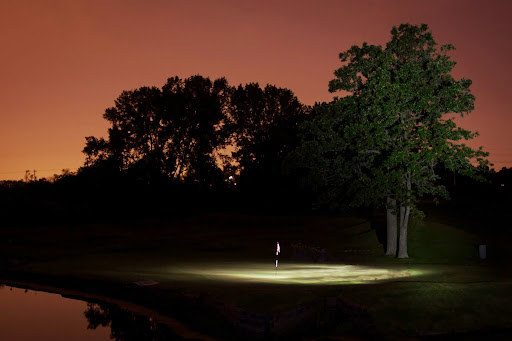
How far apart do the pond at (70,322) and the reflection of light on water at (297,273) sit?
6.55 meters

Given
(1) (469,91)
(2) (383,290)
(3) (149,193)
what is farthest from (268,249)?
(3) (149,193)

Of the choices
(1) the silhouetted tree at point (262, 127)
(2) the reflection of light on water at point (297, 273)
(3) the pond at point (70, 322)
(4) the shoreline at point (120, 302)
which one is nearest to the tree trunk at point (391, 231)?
(2) the reflection of light on water at point (297, 273)

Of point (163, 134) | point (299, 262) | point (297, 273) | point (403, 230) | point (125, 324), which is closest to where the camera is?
point (125, 324)

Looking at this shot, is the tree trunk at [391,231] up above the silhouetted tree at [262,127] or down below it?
below

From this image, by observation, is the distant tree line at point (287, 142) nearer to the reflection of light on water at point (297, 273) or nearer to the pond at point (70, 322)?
the reflection of light on water at point (297, 273)

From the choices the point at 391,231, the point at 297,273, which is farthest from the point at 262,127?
the point at 297,273

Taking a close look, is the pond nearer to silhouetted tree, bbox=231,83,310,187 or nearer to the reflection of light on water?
the reflection of light on water

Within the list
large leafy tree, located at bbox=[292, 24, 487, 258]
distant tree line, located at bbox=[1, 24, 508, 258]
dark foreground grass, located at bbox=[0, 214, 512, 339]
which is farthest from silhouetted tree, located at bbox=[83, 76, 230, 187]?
large leafy tree, located at bbox=[292, 24, 487, 258]

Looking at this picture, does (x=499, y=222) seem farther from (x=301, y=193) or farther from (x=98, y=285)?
(x=98, y=285)

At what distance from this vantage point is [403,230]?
37.9 meters

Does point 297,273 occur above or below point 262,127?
below

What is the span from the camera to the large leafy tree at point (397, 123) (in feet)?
115

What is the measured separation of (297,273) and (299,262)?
7.95 meters

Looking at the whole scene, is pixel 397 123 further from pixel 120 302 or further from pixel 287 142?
pixel 287 142
